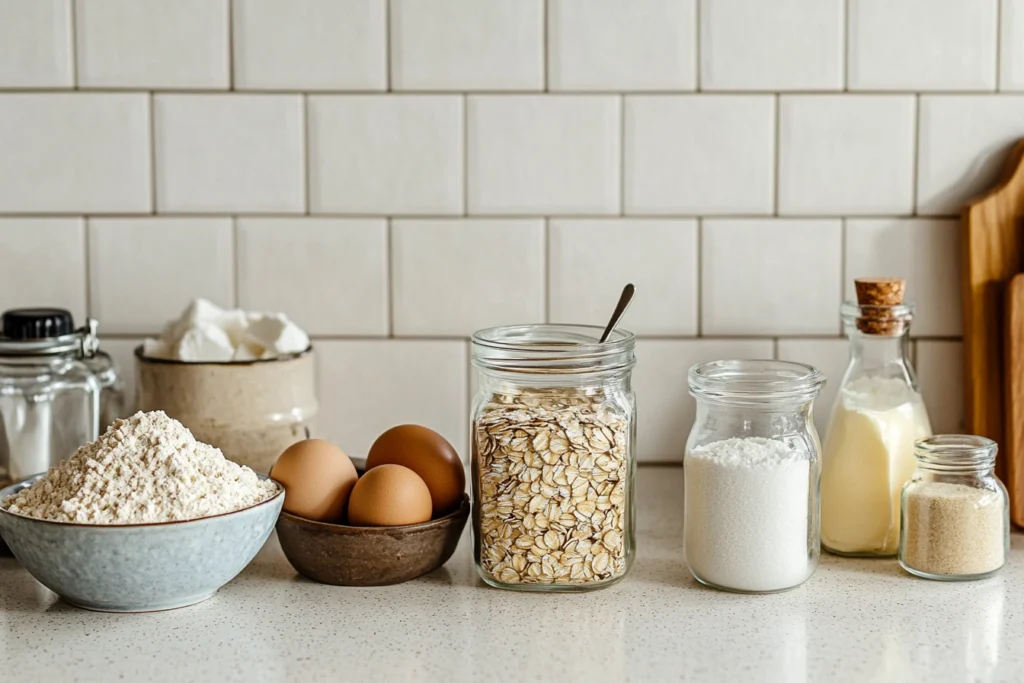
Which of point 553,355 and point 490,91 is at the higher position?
point 490,91

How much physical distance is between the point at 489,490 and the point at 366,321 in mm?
400

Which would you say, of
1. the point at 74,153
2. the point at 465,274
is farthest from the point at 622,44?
the point at 74,153

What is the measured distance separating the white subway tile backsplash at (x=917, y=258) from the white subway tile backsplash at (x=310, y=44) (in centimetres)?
58

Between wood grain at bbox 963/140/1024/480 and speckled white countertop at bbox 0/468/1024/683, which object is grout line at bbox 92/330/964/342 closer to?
wood grain at bbox 963/140/1024/480

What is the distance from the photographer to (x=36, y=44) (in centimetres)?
124

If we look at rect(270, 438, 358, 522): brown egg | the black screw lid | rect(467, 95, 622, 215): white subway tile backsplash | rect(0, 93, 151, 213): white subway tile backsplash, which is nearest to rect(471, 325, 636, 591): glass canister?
rect(270, 438, 358, 522): brown egg

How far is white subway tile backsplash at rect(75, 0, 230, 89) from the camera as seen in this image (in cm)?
124

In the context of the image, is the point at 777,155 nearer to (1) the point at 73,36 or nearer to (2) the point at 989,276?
(2) the point at 989,276

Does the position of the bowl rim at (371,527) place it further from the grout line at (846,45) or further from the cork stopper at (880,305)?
the grout line at (846,45)

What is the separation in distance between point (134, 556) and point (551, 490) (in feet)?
1.12

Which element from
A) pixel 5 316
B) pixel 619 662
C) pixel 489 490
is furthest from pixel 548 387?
pixel 5 316

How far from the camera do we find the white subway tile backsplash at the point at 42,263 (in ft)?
4.16

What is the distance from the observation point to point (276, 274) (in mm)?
1278

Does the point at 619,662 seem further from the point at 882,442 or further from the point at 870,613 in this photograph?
the point at 882,442
